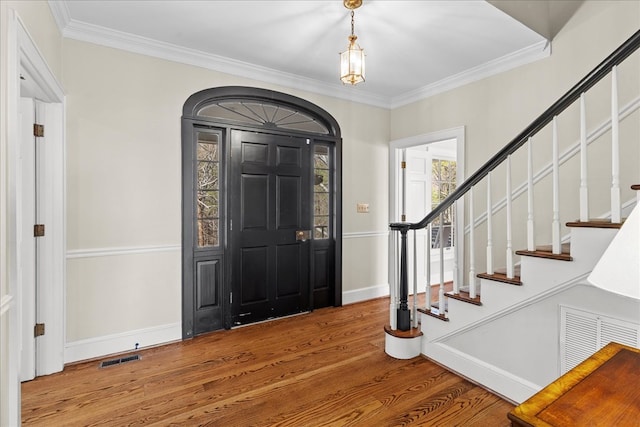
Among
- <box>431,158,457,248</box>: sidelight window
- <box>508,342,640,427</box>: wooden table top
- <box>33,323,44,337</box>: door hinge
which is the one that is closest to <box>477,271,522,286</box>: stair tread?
<box>508,342,640,427</box>: wooden table top

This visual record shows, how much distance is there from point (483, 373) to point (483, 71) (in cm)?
288

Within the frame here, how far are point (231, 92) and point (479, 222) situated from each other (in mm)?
2815

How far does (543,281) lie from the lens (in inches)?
76.3

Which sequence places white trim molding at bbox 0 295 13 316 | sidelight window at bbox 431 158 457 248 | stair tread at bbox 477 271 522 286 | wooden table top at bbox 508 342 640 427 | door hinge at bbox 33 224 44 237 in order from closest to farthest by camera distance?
wooden table top at bbox 508 342 640 427 < white trim molding at bbox 0 295 13 316 < stair tread at bbox 477 271 522 286 < door hinge at bbox 33 224 44 237 < sidelight window at bbox 431 158 457 248

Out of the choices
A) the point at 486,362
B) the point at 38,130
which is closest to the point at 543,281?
the point at 486,362

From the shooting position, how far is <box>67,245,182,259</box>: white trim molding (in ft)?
8.57

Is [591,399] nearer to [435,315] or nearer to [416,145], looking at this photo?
[435,315]

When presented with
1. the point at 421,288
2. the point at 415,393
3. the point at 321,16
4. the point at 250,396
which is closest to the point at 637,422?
the point at 415,393

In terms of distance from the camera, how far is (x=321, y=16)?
2.52 metres

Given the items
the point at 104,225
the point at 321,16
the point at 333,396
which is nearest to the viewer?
the point at 333,396

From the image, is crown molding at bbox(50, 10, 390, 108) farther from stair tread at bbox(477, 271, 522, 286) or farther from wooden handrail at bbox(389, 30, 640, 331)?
stair tread at bbox(477, 271, 522, 286)

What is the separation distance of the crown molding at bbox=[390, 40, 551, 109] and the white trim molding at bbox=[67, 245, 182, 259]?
129 inches

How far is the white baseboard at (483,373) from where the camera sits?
6.81 ft

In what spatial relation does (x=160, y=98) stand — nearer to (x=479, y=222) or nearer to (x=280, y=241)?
(x=280, y=241)
